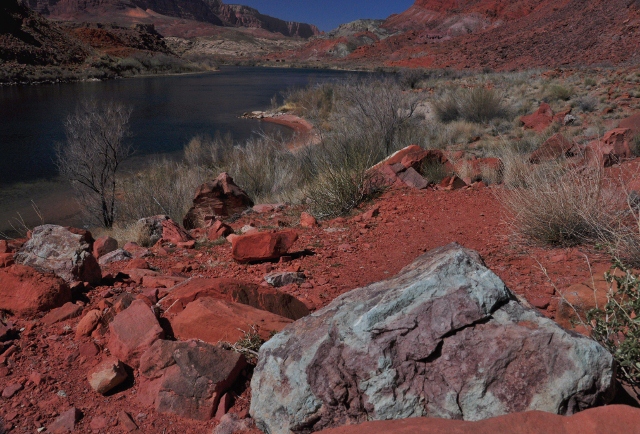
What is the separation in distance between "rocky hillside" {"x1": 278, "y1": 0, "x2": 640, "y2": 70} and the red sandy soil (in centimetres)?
2908

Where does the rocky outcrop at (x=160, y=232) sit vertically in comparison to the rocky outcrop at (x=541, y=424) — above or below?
below

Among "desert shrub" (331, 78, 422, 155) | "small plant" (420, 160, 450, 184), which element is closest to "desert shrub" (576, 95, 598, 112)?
"desert shrub" (331, 78, 422, 155)

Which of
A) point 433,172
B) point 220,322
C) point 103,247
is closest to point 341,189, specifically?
point 433,172

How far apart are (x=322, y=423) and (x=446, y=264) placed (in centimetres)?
90

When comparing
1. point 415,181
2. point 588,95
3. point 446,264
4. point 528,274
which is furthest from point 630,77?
point 446,264

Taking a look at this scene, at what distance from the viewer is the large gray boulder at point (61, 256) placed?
13.6 feet

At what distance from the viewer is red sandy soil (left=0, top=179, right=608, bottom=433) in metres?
2.68

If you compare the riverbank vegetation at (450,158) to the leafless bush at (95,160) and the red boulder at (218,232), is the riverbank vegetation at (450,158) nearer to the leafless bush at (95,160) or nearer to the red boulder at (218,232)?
the leafless bush at (95,160)

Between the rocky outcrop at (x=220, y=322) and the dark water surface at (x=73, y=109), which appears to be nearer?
the rocky outcrop at (x=220, y=322)

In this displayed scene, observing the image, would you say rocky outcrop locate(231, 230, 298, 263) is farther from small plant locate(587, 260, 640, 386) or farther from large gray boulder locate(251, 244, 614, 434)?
small plant locate(587, 260, 640, 386)

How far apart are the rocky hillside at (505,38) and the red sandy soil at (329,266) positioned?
1145 inches

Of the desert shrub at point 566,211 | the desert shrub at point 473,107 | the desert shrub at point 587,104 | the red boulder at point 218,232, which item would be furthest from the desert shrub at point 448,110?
the desert shrub at point 566,211

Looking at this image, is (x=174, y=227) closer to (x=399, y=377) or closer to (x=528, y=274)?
(x=528, y=274)

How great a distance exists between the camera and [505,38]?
5034cm
